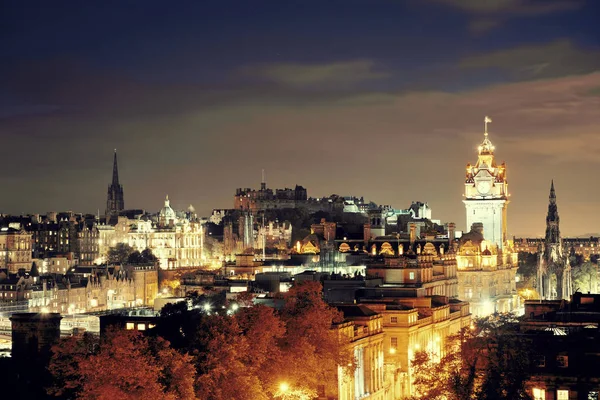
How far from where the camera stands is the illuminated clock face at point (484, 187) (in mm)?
188125

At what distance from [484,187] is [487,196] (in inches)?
48.2

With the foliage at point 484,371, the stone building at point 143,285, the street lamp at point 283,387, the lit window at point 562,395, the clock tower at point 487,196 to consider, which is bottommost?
the lit window at point 562,395

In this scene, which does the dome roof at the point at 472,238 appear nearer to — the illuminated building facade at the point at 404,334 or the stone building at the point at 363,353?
the illuminated building facade at the point at 404,334

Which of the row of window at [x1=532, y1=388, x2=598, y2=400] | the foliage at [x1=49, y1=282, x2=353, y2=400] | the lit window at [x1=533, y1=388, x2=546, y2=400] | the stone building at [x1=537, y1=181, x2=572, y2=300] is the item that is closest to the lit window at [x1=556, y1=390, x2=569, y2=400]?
the row of window at [x1=532, y1=388, x2=598, y2=400]

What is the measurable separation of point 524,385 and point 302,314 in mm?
17907

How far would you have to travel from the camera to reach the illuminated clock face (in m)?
188

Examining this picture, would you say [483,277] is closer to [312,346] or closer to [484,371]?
[312,346]

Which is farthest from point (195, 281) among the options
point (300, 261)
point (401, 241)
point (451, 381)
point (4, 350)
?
point (451, 381)

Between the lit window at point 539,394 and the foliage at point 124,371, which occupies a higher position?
the foliage at point 124,371

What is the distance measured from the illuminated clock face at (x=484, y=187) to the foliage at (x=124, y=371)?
4603 inches

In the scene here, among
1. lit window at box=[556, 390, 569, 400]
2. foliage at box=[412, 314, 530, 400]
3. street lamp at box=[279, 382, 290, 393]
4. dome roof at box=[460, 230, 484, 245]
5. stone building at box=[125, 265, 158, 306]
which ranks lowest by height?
lit window at box=[556, 390, 569, 400]

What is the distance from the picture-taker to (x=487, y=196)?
616 ft

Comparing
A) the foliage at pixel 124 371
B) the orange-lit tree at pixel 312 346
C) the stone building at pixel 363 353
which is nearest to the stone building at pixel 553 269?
the stone building at pixel 363 353

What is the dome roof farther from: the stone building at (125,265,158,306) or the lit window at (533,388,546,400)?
the lit window at (533,388,546,400)
